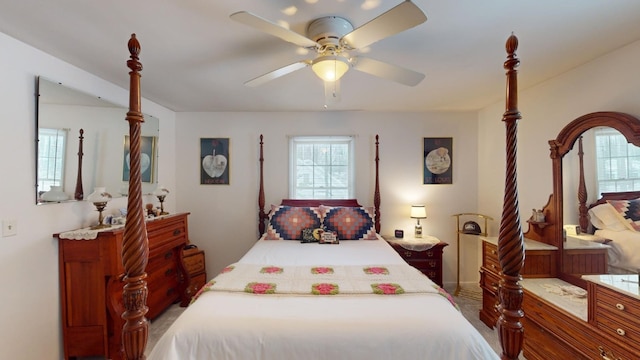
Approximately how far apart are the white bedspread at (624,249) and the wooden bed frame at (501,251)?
1.48 meters

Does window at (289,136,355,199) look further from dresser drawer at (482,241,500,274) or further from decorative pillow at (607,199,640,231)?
decorative pillow at (607,199,640,231)

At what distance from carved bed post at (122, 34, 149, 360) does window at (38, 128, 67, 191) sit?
1.48 m

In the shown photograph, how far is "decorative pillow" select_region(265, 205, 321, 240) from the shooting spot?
3.02 m

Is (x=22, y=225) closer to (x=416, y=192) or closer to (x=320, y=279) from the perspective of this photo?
(x=320, y=279)

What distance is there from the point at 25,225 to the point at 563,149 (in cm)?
408

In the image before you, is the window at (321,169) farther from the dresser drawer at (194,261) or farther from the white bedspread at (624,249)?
the white bedspread at (624,249)

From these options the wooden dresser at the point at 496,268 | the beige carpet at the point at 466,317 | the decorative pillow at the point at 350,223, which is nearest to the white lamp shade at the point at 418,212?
the decorative pillow at the point at 350,223

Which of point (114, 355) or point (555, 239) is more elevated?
point (555, 239)

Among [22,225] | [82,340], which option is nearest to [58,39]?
Result: [22,225]

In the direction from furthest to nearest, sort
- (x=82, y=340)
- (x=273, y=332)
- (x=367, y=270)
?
1. (x=82, y=340)
2. (x=367, y=270)
3. (x=273, y=332)

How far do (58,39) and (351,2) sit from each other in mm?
1915

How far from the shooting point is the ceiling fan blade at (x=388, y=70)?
67.7 inches

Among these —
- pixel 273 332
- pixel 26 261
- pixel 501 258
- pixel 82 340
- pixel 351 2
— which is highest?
pixel 351 2

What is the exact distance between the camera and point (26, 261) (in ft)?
6.05
